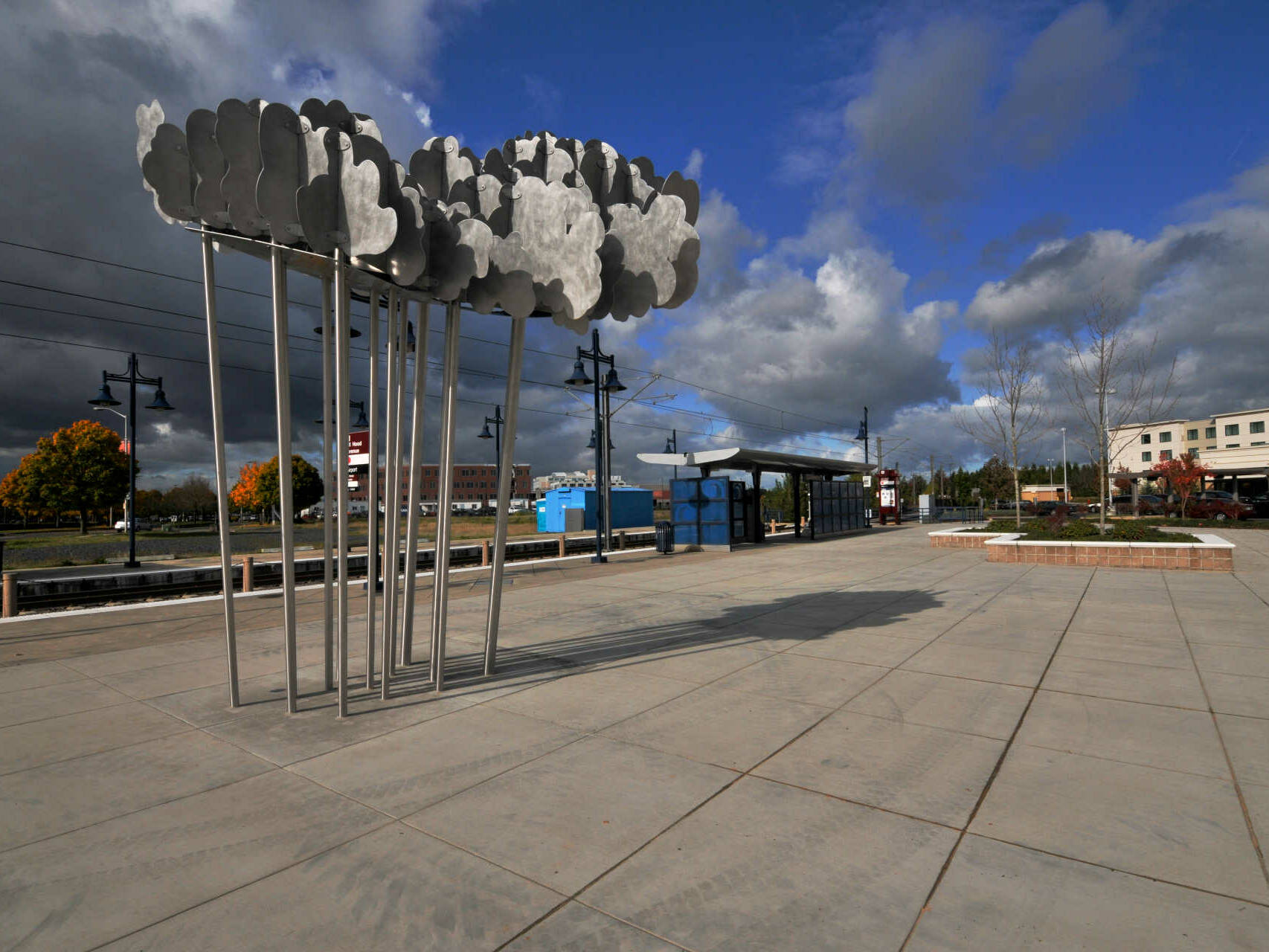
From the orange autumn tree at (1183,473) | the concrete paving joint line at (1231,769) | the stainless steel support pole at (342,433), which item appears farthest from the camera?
the orange autumn tree at (1183,473)

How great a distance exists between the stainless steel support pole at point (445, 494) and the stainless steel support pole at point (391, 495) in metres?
0.38

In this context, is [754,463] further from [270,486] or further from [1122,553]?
[270,486]

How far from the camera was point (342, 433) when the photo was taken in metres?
5.61

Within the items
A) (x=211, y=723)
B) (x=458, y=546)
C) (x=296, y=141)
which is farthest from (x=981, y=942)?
(x=458, y=546)

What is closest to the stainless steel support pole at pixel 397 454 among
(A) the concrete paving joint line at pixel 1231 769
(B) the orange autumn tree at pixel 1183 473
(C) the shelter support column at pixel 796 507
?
(A) the concrete paving joint line at pixel 1231 769

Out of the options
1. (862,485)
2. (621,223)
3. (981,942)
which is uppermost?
(621,223)

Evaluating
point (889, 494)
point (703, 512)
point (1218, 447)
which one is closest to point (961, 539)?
point (703, 512)

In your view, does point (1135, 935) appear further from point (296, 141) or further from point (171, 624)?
point (171, 624)

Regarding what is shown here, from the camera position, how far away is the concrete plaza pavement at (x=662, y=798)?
2.90 m

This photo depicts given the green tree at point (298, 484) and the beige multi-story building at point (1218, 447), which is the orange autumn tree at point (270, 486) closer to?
the green tree at point (298, 484)

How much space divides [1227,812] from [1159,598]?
855cm

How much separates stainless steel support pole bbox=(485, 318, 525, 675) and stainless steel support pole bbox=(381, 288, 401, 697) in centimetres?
90

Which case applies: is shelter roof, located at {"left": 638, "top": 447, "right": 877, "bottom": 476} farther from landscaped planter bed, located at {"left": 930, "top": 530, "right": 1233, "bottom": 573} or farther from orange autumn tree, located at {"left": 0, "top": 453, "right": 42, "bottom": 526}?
orange autumn tree, located at {"left": 0, "top": 453, "right": 42, "bottom": 526}

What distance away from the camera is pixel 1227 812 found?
3.73 metres
